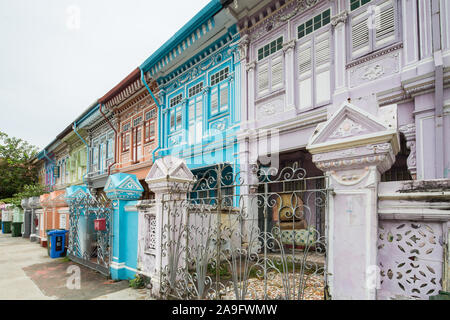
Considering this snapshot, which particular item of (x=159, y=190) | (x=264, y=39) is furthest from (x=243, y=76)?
(x=159, y=190)

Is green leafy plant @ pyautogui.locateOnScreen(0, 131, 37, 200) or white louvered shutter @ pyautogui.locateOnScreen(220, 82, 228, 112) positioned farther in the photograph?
green leafy plant @ pyautogui.locateOnScreen(0, 131, 37, 200)

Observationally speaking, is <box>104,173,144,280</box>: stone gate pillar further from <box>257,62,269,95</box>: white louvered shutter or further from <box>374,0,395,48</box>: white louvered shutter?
<box>374,0,395,48</box>: white louvered shutter

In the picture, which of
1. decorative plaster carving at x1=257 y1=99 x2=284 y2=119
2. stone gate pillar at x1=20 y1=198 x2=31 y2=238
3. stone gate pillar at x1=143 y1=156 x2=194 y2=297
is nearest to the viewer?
stone gate pillar at x1=143 y1=156 x2=194 y2=297

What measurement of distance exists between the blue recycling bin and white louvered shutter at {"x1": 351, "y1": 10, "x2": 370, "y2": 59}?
32.8 ft

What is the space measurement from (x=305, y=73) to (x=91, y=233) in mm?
7189

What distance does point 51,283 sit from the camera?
5.91m

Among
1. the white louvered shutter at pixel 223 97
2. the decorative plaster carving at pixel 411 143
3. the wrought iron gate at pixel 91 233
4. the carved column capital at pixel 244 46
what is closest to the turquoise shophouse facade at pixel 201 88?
the white louvered shutter at pixel 223 97

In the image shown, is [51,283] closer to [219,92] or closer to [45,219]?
[45,219]

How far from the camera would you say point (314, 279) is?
486cm

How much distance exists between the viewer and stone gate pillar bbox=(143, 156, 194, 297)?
14.6 feet

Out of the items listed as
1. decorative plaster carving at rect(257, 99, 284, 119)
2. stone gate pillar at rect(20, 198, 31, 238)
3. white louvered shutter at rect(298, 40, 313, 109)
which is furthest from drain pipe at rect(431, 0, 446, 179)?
stone gate pillar at rect(20, 198, 31, 238)

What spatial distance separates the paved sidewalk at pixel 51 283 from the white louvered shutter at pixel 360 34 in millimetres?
6610

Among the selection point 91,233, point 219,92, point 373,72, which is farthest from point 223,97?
point 91,233

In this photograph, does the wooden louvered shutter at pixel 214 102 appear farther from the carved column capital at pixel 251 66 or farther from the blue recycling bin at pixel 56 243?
the blue recycling bin at pixel 56 243
